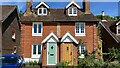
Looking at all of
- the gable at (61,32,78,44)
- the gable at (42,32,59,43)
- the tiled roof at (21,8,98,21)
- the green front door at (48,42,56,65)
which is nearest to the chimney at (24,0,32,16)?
the tiled roof at (21,8,98,21)

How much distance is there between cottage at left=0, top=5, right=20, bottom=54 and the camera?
1556 inches

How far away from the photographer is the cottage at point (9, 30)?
130 ft

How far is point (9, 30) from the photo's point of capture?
4234cm

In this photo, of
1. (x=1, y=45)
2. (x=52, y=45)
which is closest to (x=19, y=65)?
(x=52, y=45)

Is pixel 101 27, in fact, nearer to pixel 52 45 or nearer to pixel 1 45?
pixel 52 45

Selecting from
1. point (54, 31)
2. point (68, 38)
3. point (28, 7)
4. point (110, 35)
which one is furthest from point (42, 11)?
point (110, 35)

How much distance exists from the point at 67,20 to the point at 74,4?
287 cm

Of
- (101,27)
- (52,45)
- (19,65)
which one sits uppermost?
(101,27)

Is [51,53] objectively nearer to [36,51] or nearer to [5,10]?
[36,51]

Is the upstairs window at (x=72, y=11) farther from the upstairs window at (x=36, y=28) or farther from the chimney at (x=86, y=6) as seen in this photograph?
the upstairs window at (x=36, y=28)

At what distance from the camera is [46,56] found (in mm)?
35875

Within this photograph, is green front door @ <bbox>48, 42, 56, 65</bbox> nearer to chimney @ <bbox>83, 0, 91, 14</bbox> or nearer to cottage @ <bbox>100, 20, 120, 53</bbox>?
chimney @ <bbox>83, 0, 91, 14</bbox>

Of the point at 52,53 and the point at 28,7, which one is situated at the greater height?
the point at 28,7

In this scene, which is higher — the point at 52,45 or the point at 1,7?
the point at 1,7
